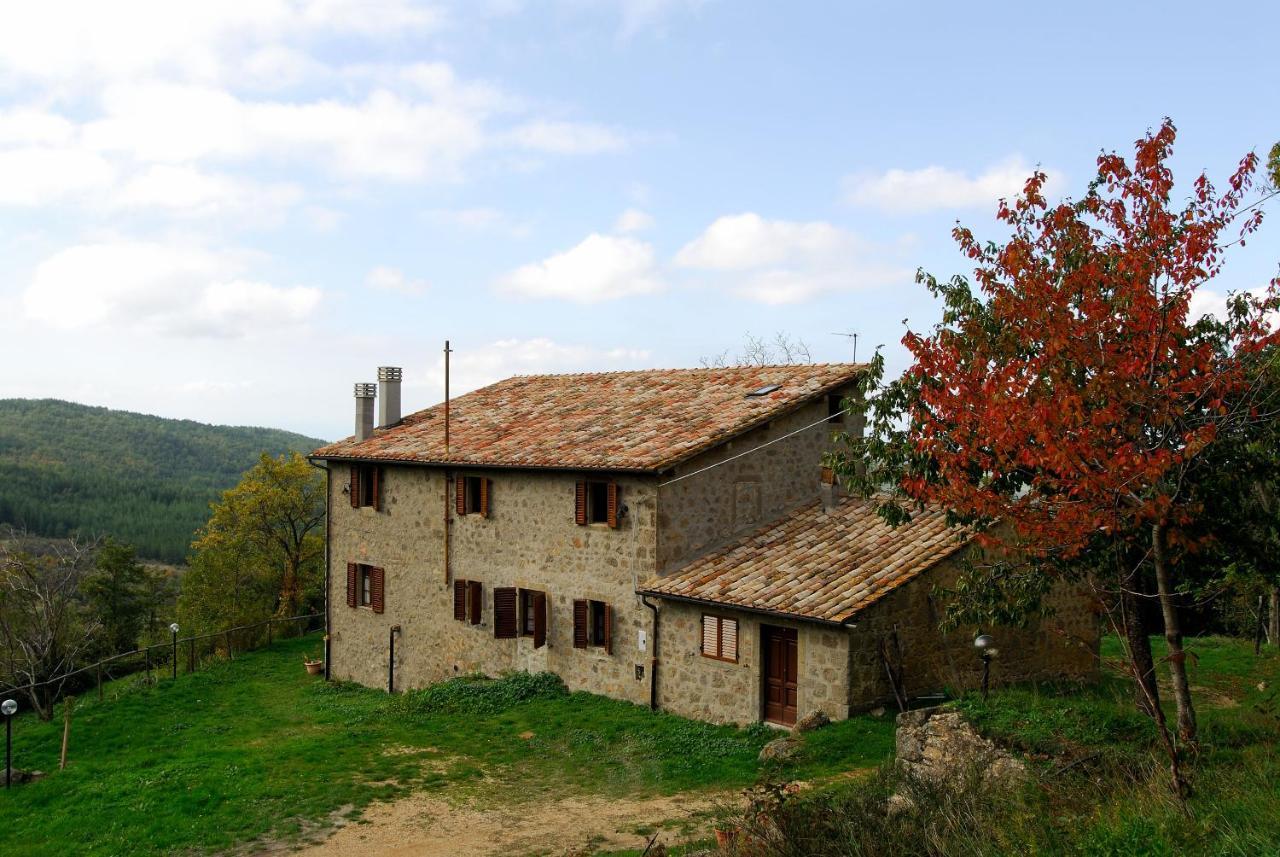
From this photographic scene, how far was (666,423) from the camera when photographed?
19172 millimetres

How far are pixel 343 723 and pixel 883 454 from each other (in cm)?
1281

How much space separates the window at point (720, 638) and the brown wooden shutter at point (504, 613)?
505cm

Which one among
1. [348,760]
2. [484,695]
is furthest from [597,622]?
[348,760]

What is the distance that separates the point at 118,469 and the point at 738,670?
12485 centimetres

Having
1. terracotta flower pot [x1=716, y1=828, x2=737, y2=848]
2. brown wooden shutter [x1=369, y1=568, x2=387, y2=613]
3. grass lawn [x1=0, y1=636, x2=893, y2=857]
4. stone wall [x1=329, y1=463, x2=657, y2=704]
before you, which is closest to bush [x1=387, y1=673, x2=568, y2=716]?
grass lawn [x1=0, y1=636, x2=893, y2=857]

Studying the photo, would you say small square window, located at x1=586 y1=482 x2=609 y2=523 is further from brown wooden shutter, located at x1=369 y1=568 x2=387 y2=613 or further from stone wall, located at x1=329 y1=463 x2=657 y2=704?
brown wooden shutter, located at x1=369 y1=568 x2=387 y2=613

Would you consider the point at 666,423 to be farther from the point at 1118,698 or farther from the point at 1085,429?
the point at 1085,429

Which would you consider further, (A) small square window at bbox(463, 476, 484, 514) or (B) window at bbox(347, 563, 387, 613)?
(B) window at bbox(347, 563, 387, 613)

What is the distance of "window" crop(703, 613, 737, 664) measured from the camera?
16181 mm

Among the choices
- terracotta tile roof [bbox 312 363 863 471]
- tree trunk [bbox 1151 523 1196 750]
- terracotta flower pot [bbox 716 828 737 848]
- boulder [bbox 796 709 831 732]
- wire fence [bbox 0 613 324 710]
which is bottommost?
wire fence [bbox 0 613 324 710]

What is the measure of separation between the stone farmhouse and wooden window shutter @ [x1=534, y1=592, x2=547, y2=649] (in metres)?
0.03

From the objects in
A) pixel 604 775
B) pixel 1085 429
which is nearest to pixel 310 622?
pixel 604 775

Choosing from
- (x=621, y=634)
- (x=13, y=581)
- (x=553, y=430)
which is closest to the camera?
(x=621, y=634)

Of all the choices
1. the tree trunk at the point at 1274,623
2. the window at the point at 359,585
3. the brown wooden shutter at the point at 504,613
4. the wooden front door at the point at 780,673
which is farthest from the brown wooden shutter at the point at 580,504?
the tree trunk at the point at 1274,623
